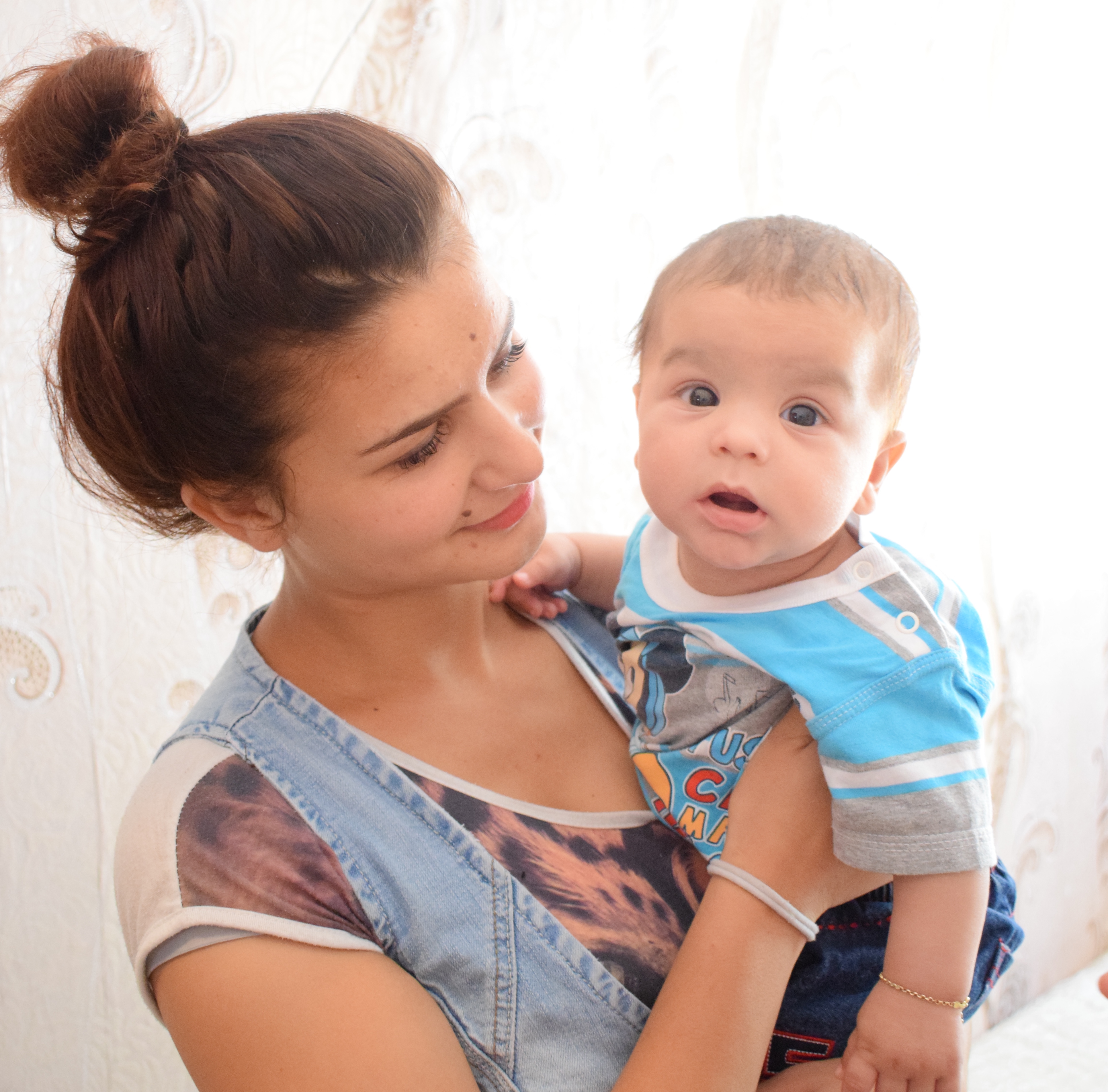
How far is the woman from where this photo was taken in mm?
809

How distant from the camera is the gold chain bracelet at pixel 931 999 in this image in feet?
2.95

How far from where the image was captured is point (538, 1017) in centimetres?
89

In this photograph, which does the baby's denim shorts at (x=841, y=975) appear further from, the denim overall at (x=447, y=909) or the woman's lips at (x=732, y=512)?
the woman's lips at (x=732, y=512)

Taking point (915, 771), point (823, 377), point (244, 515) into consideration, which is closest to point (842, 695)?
point (915, 771)

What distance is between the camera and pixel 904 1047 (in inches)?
35.5

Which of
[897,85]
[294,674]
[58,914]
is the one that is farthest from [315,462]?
[897,85]

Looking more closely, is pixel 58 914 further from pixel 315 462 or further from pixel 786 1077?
pixel 786 1077

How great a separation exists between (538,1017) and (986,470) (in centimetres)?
157

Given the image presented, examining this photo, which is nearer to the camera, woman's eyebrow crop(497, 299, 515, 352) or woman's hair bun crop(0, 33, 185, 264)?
woman's hair bun crop(0, 33, 185, 264)

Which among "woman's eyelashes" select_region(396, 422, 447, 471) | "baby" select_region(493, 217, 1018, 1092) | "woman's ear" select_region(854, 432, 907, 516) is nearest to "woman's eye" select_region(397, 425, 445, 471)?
"woman's eyelashes" select_region(396, 422, 447, 471)

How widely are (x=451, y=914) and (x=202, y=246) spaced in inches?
25.4

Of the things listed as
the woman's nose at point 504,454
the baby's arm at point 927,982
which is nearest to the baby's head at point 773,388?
the woman's nose at point 504,454

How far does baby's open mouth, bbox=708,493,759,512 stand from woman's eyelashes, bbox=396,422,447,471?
275 millimetres

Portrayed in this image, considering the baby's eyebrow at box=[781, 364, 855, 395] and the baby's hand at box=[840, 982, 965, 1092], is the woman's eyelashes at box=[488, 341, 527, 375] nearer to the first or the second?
the baby's eyebrow at box=[781, 364, 855, 395]
